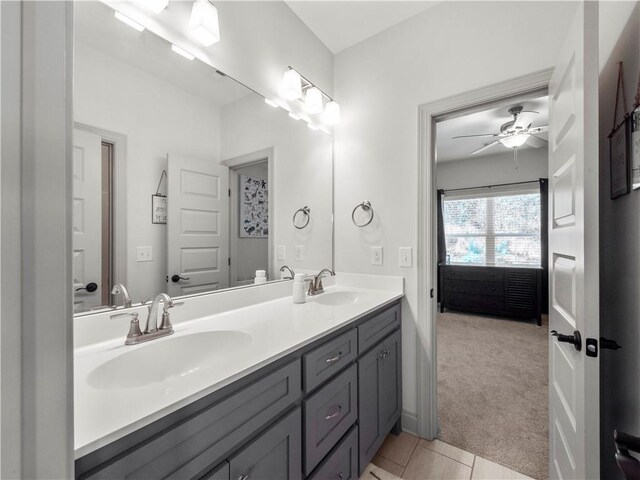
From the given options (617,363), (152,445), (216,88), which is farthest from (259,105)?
(617,363)

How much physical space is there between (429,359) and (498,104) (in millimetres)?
1591

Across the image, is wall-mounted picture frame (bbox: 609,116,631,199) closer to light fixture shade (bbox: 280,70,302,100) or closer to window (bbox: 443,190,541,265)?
light fixture shade (bbox: 280,70,302,100)

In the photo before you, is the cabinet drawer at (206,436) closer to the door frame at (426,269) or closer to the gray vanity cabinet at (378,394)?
the gray vanity cabinet at (378,394)

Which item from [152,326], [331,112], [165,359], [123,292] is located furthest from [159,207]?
[331,112]

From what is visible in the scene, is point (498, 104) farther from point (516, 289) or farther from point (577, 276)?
point (516, 289)

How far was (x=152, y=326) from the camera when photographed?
1080 millimetres

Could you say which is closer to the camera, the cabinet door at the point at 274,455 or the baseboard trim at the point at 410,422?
the cabinet door at the point at 274,455

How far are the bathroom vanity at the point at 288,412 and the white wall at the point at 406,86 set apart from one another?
432 millimetres

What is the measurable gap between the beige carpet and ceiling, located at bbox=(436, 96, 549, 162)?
7.84 feet

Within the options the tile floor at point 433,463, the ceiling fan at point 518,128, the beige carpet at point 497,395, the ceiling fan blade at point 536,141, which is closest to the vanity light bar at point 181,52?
the tile floor at point 433,463

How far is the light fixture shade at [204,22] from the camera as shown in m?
1.24

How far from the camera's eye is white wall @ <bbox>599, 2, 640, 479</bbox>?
91cm

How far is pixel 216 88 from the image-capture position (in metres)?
1.44

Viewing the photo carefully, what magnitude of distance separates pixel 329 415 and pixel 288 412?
0.27 meters
